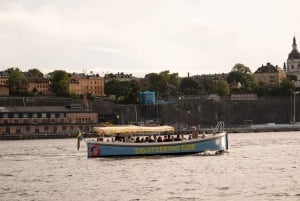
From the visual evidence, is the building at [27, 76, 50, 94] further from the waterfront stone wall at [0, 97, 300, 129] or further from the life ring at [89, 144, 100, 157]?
the life ring at [89, 144, 100, 157]

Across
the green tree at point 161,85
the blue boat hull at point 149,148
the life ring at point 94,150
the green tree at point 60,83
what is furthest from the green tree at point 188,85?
the life ring at point 94,150

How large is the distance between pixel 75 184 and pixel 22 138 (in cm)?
7885

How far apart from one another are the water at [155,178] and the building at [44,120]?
67.0m

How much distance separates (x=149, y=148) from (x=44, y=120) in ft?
245

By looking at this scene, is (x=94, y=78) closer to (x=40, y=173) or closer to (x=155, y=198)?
(x=40, y=173)

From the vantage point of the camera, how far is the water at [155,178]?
33.6 m

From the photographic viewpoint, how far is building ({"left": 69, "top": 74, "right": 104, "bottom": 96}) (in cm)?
18162

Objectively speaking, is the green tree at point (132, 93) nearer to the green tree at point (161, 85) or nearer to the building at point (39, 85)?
the green tree at point (161, 85)

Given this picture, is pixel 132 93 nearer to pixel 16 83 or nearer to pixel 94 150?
pixel 16 83

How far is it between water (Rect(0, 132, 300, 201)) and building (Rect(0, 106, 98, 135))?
67046mm

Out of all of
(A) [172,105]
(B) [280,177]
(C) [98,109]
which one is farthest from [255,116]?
(B) [280,177]

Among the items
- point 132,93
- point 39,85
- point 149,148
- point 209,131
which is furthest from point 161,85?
point 149,148

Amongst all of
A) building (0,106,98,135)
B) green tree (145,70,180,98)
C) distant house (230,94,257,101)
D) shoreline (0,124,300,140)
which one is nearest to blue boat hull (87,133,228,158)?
shoreline (0,124,300,140)

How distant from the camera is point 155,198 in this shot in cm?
3250
